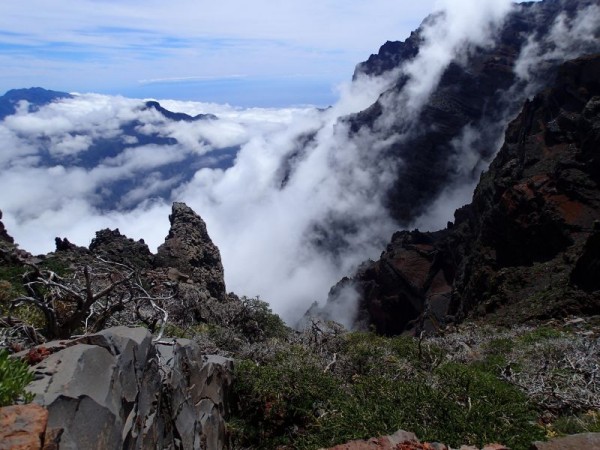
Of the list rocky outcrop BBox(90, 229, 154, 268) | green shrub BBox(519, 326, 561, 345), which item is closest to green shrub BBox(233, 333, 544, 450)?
green shrub BBox(519, 326, 561, 345)

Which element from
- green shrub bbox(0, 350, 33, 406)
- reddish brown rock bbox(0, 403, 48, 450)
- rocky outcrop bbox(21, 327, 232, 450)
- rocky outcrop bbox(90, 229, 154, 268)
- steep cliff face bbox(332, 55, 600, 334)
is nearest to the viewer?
reddish brown rock bbox(0, 403, 48, 450)

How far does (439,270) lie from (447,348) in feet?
135

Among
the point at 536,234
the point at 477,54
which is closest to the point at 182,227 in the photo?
the point at 536,234

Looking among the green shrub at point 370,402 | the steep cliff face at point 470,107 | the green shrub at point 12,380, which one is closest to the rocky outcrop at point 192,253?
the green shrub at point 370,402

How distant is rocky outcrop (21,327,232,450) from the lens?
16.8ft

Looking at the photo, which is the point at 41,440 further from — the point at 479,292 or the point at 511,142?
the point at 511,142

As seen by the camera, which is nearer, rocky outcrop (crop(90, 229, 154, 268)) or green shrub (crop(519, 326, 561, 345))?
green shrub (crop(519, 326, 561, 345))

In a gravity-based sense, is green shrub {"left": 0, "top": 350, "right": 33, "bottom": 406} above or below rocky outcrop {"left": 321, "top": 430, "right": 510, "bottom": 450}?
above

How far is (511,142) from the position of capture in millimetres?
46156

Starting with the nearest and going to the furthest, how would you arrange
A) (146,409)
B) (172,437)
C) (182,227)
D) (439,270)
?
(146,409) → (172,437) → (182,227) → (439,270)

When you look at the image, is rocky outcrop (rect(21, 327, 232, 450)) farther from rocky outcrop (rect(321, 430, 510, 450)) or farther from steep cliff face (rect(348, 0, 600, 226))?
steep cliff face (rect(348, 0, 600, 226))

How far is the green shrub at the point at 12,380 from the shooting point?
4773 millimetres

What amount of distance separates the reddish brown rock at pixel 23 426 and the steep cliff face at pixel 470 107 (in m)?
109

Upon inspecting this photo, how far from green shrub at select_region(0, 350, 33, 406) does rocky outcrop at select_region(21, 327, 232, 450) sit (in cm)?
13
